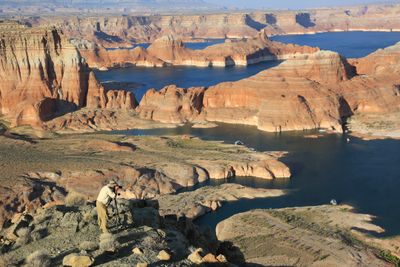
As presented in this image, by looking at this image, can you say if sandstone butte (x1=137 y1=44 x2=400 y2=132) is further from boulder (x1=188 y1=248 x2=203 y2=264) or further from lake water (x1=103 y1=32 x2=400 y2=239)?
boulder (x1=188 y1=248 x2=203 y2=264)

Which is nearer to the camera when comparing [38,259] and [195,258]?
[38,259]

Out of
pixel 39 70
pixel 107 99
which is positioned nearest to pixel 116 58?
pixel 107 99

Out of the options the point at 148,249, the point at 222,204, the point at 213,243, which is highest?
the point at 148,249

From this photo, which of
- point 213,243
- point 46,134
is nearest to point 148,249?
point 213,243

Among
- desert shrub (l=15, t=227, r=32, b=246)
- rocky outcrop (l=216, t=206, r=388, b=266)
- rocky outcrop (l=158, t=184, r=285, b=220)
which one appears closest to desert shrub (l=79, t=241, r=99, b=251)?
desert shrub (l=15, t=227, r=32, b=246)

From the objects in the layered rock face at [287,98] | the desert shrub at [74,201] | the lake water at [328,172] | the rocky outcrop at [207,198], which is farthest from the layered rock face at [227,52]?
the desert shrub at [74,201]

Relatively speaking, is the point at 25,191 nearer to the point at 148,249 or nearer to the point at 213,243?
the point at 213,243

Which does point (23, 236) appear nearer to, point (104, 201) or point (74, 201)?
point (104, 201)
